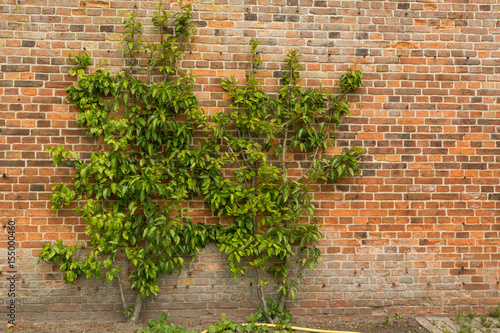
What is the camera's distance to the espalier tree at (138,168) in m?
3.31

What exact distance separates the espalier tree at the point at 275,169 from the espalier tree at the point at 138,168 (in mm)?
243

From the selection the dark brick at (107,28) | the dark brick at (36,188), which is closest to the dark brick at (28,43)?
the dark brick at (107,28)

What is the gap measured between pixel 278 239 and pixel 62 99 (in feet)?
7.92

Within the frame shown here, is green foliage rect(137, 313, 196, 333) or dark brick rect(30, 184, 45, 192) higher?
dark brick rect(30, 184, 45, 192)

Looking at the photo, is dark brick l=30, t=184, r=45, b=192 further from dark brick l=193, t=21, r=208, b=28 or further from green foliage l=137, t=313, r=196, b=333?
dark brick l=193, t=21, r=208, b=28

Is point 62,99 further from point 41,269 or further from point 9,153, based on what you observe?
point 41,269

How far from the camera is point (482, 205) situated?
372cm

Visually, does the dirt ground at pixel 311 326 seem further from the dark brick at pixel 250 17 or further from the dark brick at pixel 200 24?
the dark brick at pixel 250 17

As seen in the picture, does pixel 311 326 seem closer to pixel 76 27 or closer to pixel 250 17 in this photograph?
pixel 250 17

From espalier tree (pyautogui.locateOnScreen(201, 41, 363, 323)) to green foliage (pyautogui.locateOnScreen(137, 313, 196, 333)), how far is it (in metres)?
0.69

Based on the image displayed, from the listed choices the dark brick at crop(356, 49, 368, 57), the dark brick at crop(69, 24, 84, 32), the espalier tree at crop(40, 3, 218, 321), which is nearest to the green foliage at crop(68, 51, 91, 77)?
the espalier tree at crop(40, 3, 218, 321)

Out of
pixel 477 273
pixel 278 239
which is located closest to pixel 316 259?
pixel 278 239

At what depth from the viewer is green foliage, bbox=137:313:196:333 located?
3.25 meters

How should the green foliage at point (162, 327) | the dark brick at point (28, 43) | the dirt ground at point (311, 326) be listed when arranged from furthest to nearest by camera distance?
the dark brick at point (28, 43), the dirt ground at point (311, 326), the green foliage at point (162, 327)
